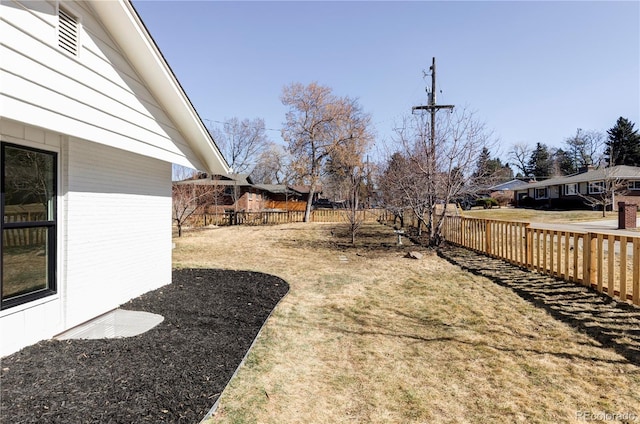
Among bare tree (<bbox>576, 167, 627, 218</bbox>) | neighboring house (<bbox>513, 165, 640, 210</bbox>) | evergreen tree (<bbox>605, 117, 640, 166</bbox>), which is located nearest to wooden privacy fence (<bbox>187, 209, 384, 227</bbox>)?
bare tree (<bbox>576, 167, 627, 218</bbox>)

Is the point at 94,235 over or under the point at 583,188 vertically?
under

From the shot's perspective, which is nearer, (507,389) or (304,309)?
A: (507,389)

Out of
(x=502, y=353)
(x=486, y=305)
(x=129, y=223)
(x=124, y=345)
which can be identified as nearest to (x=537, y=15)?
(x=486, y=305)

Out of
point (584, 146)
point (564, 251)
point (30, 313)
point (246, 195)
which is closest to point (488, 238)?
point (564, 251)

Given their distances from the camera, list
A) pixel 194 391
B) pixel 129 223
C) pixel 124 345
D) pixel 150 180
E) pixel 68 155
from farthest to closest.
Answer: pixel 150 180
pixel 129 223
pixel 68 155
pixel 124 345
pixel 194 391

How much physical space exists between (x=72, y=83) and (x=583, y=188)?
136 feet

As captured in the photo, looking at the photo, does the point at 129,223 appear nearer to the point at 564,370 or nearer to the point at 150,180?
the point at 150,180

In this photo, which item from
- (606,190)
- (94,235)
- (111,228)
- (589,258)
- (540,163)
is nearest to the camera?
(94,235)

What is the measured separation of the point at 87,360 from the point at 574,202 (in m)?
40.7

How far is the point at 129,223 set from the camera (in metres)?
5.30

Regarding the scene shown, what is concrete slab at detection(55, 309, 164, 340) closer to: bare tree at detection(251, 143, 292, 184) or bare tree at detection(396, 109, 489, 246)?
bare tree at detection(396, 109, 489, 246)

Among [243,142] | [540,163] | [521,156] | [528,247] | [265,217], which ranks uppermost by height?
[521,156]

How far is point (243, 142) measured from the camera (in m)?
46.1

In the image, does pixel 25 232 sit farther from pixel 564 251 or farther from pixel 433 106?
pixel 433 106
